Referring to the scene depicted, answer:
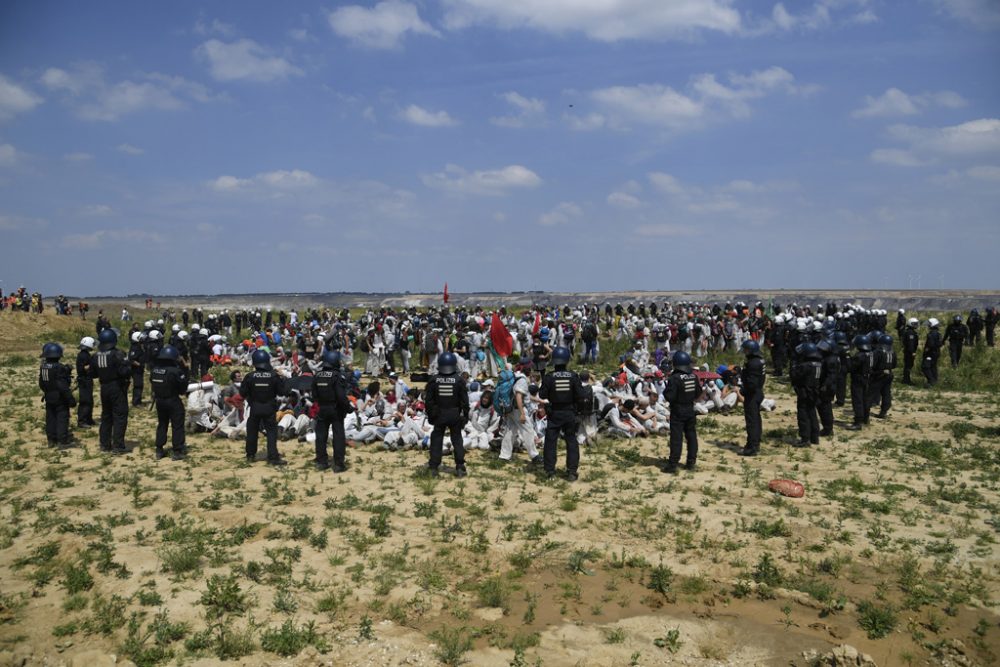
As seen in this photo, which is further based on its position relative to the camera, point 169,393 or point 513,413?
point 513,413

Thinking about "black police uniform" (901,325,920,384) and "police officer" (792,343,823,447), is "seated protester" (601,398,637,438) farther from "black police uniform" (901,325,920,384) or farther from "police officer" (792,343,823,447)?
"black police uniform" (901,325,920,384)

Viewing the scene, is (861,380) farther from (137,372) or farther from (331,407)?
(137,372)

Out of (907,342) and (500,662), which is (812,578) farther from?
(907,342)

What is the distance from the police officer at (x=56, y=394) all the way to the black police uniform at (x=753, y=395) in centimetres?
1180

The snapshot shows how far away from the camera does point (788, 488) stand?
917 centimetres

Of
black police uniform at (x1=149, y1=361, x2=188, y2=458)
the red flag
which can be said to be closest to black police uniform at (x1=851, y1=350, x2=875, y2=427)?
the red flag

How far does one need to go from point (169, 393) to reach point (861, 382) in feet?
44.1

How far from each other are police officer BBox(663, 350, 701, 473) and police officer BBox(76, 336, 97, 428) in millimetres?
10215

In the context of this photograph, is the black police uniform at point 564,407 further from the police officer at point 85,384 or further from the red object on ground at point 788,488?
the police officer at point 85,384

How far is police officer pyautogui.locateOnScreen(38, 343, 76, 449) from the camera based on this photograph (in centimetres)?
1112

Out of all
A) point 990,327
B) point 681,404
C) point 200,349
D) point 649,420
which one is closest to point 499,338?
point 649,420

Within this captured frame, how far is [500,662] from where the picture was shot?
5.11 m

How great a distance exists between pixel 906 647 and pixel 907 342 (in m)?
16.5

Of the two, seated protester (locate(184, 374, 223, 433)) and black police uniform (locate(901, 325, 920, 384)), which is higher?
black police uniform (locate(901, 325, 920, 384))
